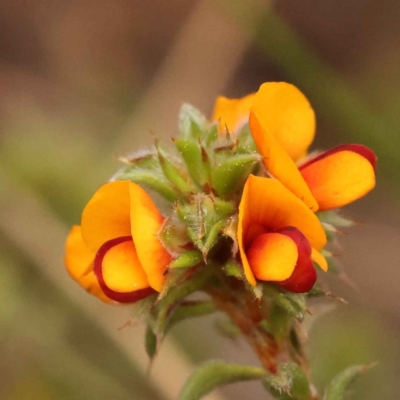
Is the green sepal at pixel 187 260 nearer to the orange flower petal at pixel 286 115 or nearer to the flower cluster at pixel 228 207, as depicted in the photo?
the flower cluster at pixel 228 207

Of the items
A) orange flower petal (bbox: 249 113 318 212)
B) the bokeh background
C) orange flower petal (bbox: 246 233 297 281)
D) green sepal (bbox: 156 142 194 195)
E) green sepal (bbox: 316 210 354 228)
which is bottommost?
the bokeh background

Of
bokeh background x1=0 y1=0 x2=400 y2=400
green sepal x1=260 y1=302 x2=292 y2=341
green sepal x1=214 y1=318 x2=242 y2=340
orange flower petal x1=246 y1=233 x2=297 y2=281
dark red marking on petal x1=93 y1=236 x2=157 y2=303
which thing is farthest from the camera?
bokeh background x1=0 y1=0 x2=400 y2=400

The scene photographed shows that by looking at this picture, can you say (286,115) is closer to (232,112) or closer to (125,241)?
(232,112)

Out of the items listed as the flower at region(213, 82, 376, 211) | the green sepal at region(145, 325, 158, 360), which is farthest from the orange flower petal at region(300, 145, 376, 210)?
the green sepal at region(145, 325, 158, 360)

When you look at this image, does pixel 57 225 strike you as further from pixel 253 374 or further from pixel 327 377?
pixel 253 374

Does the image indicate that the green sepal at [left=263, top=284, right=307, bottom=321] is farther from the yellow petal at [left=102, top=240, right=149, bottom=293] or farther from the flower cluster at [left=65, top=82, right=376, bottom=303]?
the yellow petal at [left=102, top=240, right=149, bottom=293]

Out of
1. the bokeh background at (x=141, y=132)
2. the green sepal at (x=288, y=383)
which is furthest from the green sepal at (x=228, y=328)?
the bokeh background at (x=141, y=132)
